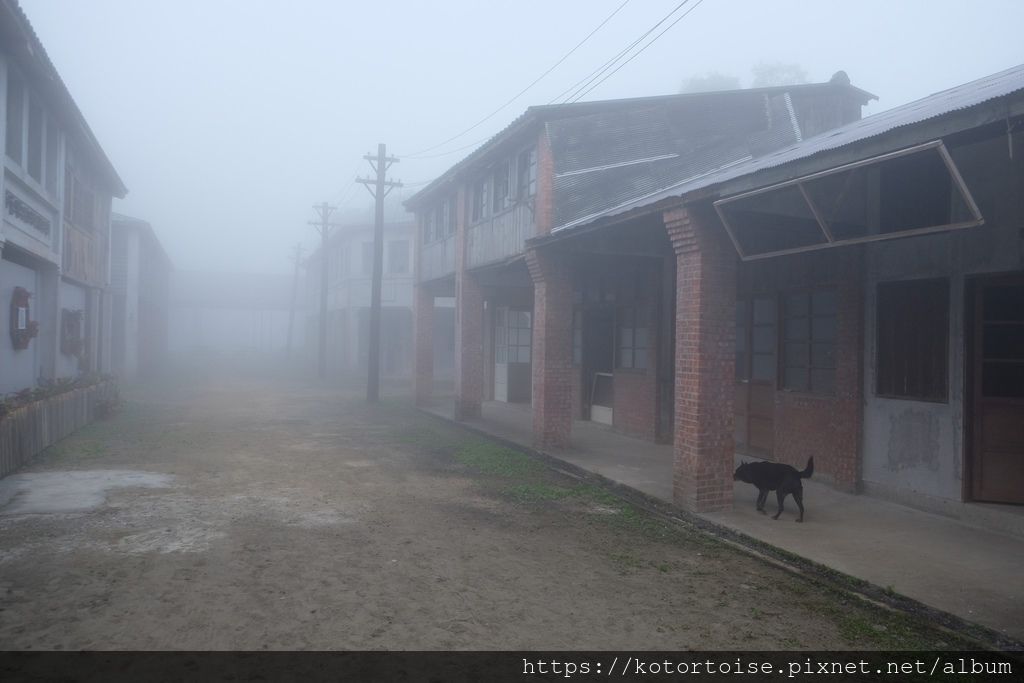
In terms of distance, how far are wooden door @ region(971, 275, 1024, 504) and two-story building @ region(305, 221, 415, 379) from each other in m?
24.6

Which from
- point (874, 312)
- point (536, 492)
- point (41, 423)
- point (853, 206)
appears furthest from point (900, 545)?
point (41, 423)

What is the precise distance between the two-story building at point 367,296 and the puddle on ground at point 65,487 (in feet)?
67.6

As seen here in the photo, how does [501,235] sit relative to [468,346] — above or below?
above

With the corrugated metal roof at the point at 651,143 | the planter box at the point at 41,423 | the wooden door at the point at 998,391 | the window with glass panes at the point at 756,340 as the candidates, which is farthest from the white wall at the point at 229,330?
the wooden door at the point at 998,391

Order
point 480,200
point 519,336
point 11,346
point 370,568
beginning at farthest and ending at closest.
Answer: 1. point 519,336
2. point 480,200
3. point 11,346
4. point 370,568

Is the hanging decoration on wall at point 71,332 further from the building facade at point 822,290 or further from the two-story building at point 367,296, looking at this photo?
the two-story building at point 367,296

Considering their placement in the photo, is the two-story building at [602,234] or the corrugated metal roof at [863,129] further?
the two-story building at [602,234]

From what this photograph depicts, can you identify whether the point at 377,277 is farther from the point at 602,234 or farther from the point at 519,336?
the point at 602,234

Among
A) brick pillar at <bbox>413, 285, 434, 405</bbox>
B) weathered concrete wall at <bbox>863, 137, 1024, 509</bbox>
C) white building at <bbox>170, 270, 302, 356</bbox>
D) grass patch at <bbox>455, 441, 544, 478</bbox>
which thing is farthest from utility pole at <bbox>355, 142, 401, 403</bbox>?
white building at <bbox>170, 270, 302, 356</bbox>

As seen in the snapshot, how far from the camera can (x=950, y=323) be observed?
7434mm

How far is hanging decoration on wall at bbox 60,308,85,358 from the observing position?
16375 mm

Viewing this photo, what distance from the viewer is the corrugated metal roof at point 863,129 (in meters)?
5.78

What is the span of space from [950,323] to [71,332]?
58.3 feet

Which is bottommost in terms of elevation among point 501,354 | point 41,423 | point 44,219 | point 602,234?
point 41,423
